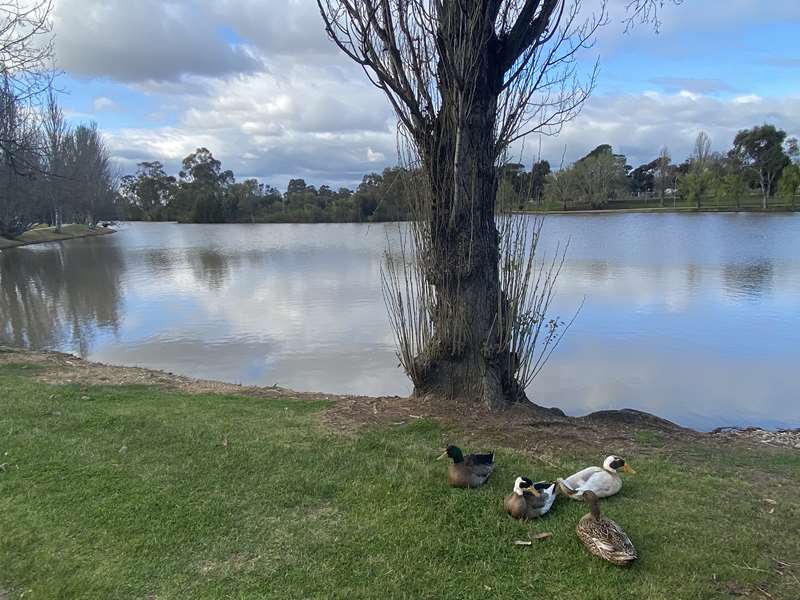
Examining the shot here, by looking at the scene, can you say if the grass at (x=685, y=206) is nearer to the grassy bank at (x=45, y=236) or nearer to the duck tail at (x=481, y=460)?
the grassy bank at (x=45, y=236)

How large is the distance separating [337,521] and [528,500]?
108cm

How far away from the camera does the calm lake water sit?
25.5 ft

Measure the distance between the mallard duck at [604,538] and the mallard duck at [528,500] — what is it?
0.79 feet

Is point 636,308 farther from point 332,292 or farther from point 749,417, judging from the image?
point 332,292

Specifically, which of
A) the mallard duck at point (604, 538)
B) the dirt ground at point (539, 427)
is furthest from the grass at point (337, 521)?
the dirt ground at point (539, 427)

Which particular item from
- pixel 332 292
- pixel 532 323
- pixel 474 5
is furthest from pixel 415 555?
pixel 332 292

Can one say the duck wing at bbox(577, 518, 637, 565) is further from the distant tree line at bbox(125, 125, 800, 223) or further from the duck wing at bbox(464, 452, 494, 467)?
the distant tree line at bbox(125, 125, 800, 223)

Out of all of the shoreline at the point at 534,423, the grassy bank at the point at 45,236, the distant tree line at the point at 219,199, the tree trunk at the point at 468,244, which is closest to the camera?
the shoreline at the point at 534,423

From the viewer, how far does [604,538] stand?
2785mm

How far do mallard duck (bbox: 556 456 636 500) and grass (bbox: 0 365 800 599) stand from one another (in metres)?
0.07

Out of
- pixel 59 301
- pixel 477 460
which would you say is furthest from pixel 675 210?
pixel 477 460

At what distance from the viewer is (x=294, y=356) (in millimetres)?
9500

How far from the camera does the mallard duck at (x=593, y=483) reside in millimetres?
3340

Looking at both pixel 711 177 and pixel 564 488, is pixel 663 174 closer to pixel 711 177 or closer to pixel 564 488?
pixel 711 177
